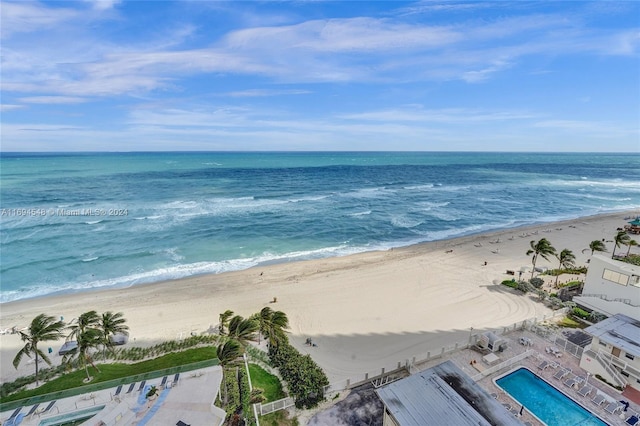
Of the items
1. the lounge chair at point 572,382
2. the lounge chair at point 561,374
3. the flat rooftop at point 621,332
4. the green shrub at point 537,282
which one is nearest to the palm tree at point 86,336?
the lounge chair at point 561,374

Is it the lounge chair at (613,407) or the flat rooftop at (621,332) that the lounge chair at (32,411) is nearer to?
the lounge chair at (613,407)

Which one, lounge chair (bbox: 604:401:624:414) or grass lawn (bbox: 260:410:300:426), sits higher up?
lounge chair (bbox: 604:401:624:414)

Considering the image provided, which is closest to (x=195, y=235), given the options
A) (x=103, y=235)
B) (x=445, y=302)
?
A: (x=103, y=235)

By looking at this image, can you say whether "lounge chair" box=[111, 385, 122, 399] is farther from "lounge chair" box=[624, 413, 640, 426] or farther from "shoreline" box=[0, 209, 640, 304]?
"lounge chair" box=[624, 413, 640, 426]

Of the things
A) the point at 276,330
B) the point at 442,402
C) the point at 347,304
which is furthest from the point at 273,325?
the point at 442,402

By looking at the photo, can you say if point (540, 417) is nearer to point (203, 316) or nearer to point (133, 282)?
point (203, 316)

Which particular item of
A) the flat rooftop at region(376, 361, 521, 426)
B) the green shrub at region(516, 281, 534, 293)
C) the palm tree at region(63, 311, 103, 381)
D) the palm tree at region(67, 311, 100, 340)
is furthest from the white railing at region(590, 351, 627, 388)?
the palm tree at region(67, 311, 100, 340)
